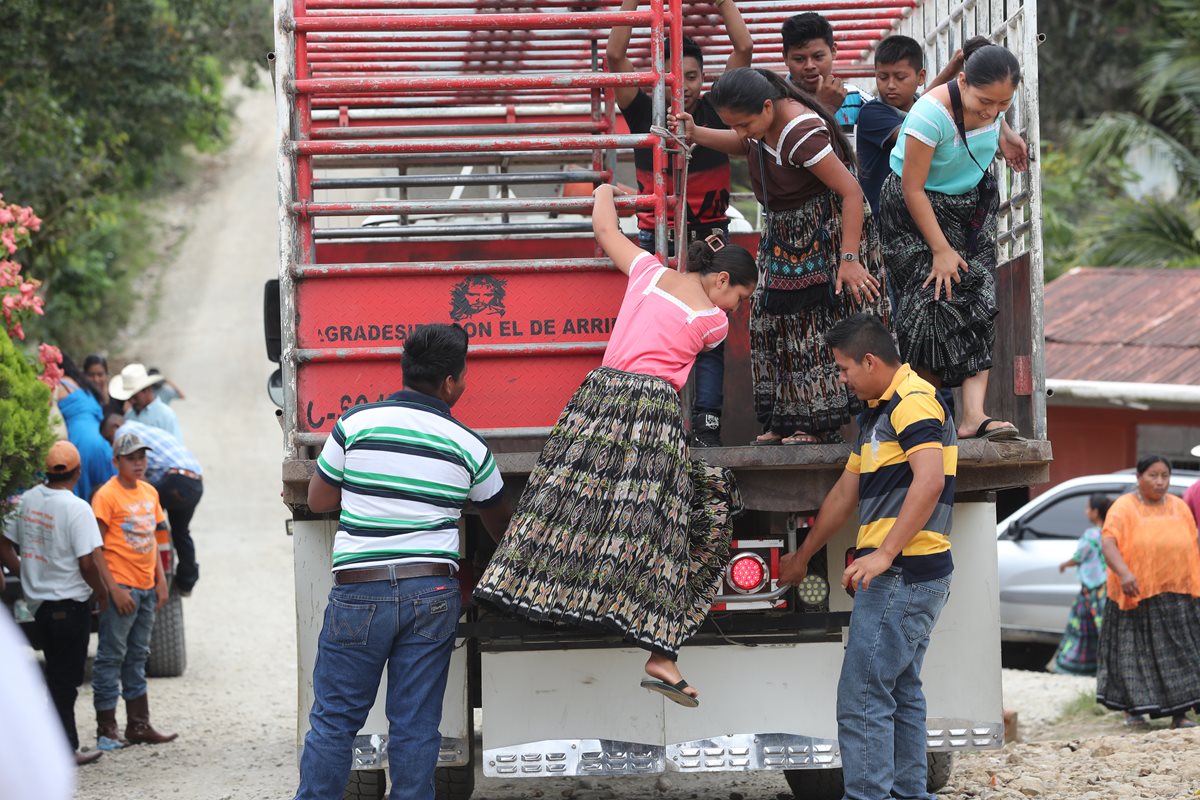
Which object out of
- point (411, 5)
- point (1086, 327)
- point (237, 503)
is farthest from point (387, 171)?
point (237, 503)

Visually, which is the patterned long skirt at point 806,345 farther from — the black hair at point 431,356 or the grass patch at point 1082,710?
the grass patch at point 1082,710

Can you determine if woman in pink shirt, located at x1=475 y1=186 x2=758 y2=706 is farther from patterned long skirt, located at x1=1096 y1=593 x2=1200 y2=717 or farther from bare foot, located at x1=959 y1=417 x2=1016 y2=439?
patterned long skirt, located at x1=1096 y1=593 x2=1200 y2=717

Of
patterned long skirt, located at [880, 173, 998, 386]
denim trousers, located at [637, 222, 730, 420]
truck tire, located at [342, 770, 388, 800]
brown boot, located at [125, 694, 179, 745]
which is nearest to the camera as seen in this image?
patterned long skirt, located at [880, 173, 998, 386]

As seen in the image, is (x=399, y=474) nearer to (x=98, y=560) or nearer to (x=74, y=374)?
(x=98, y=560)

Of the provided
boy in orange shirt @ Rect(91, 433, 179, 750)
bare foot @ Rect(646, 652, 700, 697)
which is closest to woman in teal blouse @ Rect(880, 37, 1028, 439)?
bare foot @ Rect(646, 652, 700, 697)

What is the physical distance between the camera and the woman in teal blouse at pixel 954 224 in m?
4.84

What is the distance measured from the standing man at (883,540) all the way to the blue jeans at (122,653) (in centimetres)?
429

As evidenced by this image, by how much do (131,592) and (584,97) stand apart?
11.2 ft

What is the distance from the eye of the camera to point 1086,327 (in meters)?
14.1

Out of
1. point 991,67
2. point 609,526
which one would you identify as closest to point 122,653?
point 609,526

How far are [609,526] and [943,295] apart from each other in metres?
1.41

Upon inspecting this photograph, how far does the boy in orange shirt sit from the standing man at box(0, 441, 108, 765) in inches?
15.8

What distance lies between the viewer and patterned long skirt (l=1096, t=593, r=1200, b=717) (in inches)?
333

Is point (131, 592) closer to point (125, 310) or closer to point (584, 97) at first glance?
point (584, 97)
